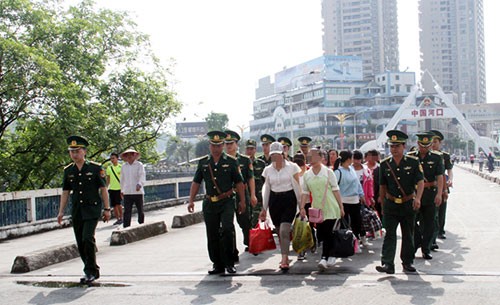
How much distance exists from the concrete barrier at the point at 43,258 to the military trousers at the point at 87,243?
5.05ft

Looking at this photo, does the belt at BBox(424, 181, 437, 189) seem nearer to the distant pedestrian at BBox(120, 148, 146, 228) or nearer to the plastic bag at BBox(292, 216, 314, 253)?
the plastic bag at BBox(292, 216, 314, 253)

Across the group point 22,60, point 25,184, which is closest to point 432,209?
point 22,60

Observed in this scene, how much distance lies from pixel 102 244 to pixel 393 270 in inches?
247

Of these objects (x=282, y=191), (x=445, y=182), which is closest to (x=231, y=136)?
(x=282, y=191)

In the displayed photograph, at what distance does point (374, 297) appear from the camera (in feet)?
21.3

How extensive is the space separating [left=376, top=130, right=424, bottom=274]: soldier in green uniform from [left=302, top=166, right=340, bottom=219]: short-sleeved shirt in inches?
27.6

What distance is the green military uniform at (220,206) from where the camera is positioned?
8.18 m

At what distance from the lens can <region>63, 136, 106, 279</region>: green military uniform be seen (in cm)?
788

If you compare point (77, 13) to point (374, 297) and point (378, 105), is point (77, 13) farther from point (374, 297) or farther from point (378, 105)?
point (378, 105)

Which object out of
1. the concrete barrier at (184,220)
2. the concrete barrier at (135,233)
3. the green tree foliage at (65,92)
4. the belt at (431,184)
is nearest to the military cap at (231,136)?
the belt at (431,184)

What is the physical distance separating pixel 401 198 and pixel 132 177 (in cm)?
696

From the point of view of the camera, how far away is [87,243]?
7.86 meters

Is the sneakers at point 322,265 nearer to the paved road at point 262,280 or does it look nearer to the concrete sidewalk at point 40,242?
the paved road at point 262,280

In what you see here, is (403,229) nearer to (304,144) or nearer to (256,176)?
(256,176)
